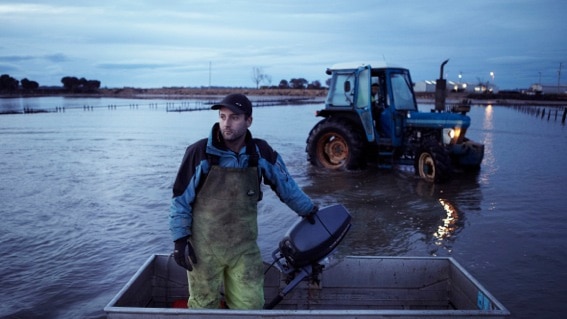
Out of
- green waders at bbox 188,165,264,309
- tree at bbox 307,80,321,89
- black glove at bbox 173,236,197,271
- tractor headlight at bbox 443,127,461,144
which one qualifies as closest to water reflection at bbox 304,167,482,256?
tractor headlight at bbox 443,127,461,144

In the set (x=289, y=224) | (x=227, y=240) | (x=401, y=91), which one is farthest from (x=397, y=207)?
(x=227, y=240)

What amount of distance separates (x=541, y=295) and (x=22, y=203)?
8.12m

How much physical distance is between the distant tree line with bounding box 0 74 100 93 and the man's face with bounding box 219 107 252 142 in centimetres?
13921

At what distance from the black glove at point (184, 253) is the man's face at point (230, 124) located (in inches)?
30.1

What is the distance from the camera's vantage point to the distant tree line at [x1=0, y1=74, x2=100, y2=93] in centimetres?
12569

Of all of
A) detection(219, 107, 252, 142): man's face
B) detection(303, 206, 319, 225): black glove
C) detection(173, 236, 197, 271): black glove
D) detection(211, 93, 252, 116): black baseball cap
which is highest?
detection(211, 93, 252, 116): black baseball cap

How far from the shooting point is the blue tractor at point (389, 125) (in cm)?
1103

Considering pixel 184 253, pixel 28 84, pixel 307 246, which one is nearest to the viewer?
pixel 184 253

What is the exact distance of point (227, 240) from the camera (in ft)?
11.1

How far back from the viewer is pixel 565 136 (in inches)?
854

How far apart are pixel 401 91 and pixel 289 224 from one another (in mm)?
5427

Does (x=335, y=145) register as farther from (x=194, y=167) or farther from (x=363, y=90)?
(x=194, y=167)

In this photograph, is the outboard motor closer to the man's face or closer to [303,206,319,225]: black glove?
[303,206,319,225]: black glove

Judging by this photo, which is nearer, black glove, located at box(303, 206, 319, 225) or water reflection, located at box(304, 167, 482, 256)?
black glove, located at box(303, 206, 319, 225)
